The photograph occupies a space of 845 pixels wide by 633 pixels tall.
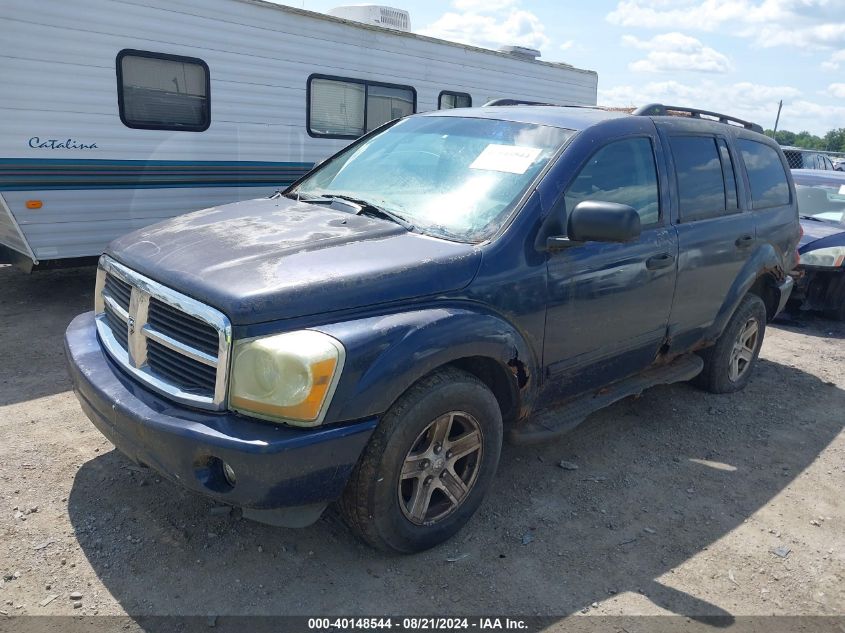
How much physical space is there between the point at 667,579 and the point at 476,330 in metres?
1.41

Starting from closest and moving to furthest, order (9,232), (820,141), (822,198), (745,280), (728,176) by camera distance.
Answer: (728,176)
(745,280)
(9,232)
(822,198)
(820,141)

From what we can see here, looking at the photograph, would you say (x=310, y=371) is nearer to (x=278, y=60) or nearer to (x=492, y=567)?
(x=492, y=567)

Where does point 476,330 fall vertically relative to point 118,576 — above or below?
above

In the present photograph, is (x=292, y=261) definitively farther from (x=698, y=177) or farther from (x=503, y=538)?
(x=698, y=177)

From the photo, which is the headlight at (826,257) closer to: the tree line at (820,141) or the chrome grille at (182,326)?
the chrome grille at (182,326)

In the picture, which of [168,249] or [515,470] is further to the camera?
[515,470]

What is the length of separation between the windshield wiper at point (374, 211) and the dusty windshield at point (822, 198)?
678 centimetres

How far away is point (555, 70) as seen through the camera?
1092cm

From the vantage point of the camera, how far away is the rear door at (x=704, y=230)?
4320 mm

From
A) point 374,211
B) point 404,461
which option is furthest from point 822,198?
point 404,461

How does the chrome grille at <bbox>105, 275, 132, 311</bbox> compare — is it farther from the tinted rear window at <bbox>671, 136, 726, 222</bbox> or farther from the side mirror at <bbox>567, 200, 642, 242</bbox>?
the tinted rear window at <bbox>671, 136, 726, 222</bbox>

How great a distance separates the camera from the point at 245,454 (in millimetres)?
2539

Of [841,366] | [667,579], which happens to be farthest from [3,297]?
[841,366]

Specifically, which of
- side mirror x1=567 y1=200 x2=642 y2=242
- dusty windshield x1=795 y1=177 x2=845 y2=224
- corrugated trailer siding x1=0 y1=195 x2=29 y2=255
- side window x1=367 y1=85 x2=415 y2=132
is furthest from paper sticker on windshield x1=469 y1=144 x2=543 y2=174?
Answer: dusty windshield x1=795 y1=177 x2=845 y2=224
